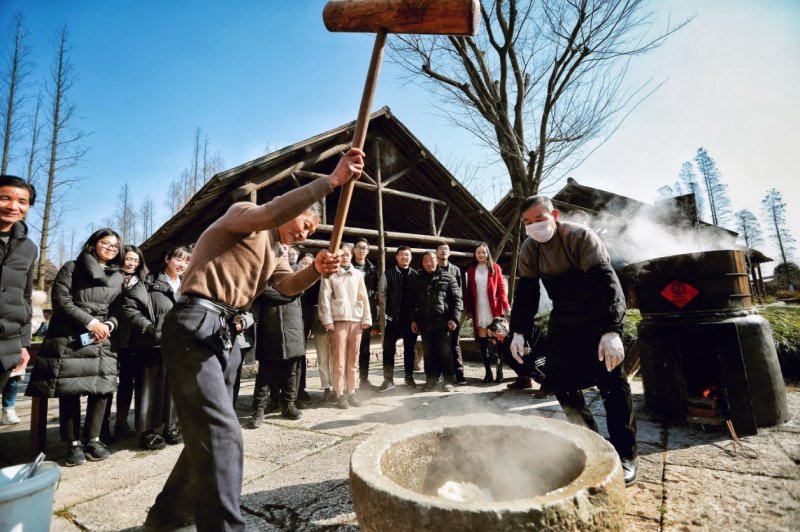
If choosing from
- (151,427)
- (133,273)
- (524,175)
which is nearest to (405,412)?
(151,427)

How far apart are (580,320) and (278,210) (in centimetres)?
235

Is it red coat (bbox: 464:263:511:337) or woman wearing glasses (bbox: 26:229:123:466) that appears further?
red coat (bbox: 464:263:511:337)

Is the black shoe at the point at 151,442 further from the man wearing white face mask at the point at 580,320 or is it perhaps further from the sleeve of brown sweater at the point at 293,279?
the man wearing white face mask at the point at 580,320

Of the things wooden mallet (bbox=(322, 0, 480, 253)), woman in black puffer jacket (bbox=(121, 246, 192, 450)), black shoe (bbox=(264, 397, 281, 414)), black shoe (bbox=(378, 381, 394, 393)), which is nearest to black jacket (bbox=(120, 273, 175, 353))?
woman in black puffer jacket (bbox=(121, 246, 192, 450))

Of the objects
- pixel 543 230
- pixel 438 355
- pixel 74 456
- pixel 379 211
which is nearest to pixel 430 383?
pixel 438 355

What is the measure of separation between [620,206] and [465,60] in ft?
43.5

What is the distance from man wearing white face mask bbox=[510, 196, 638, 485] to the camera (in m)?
2.71

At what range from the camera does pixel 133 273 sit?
4.18m

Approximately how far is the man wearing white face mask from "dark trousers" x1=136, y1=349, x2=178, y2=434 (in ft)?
11.4

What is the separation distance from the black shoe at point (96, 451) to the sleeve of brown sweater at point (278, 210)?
293 centimetres

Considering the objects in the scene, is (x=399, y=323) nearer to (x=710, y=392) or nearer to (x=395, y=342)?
(x=395, y=342)

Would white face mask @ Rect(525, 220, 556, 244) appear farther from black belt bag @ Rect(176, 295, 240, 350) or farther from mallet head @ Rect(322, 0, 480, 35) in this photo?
black belt bag @ Rect(176, 295, 240, 350)

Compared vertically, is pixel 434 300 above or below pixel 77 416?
above

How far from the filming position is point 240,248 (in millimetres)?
2072
